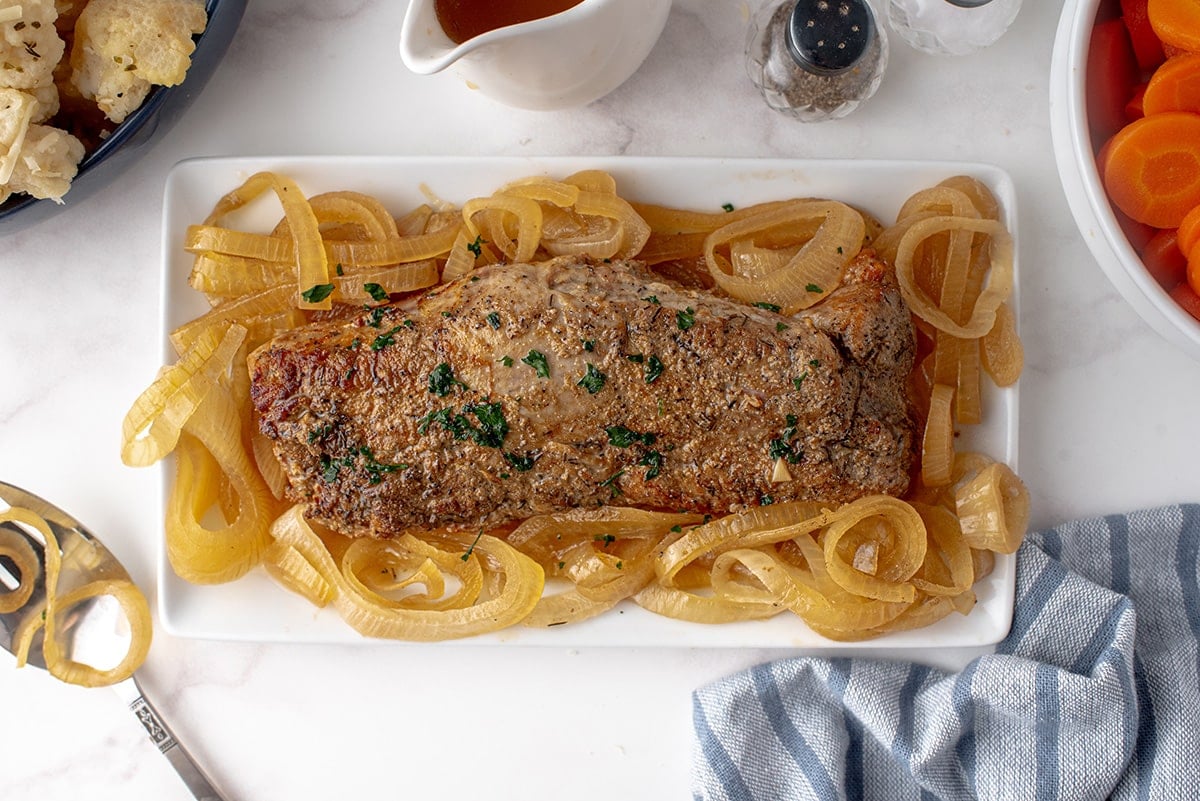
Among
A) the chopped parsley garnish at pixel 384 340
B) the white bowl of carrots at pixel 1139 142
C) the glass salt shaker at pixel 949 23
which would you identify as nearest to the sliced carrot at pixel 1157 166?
the white bowl of carrots at pixel 1139 142

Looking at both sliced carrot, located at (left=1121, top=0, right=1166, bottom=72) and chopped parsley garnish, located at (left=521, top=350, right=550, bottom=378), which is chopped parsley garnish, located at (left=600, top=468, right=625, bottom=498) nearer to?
chopped parsley garnish, located at (left=521, top=350, right=550, bottom=378)

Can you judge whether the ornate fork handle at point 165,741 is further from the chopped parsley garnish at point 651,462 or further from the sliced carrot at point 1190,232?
the sliced carrot at point 1190,232

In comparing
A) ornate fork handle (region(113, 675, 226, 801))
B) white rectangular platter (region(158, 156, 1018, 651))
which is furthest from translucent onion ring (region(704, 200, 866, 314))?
ornate fork handle (region(113, 675, 226, 801))

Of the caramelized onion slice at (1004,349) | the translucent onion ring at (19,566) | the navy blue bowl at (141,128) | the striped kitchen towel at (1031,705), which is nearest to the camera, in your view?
the navy blue bowl at (141,128)

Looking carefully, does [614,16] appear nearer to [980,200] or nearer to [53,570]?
[980,200]

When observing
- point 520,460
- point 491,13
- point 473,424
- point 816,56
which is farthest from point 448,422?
point 816,56

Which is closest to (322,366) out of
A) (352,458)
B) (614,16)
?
(352,458)
